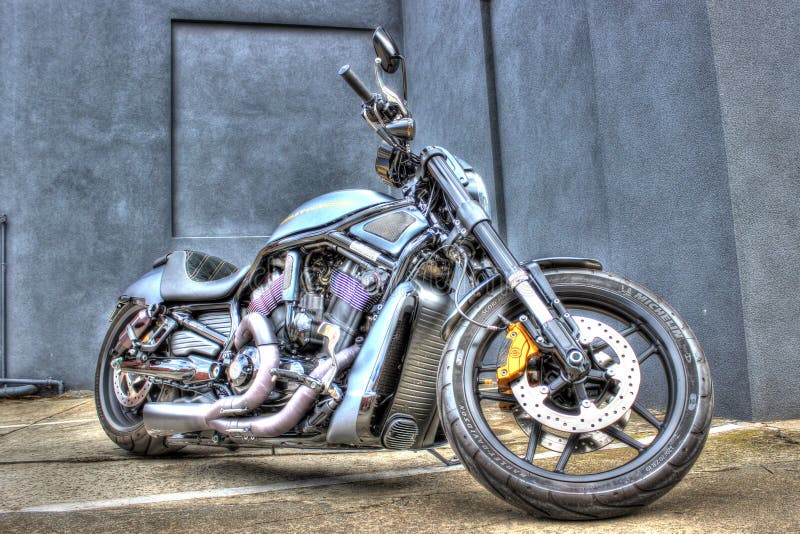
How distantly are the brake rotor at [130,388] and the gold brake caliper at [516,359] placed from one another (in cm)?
192

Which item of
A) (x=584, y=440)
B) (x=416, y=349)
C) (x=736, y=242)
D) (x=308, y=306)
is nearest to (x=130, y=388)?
(x=308, y=306)

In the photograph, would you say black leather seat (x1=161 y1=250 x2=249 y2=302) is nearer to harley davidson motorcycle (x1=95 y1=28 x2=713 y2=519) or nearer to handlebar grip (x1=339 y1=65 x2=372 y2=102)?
harley davidson motorcycle (x1=95 y1=28 x2=713 y2=519)

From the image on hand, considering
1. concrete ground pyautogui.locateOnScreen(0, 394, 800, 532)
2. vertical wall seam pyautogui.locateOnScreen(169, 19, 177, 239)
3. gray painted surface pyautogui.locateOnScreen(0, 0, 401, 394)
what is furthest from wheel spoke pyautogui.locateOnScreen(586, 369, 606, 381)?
vertical wall seam pyautogui.locateOnScreen(169, 19, 177, 239)

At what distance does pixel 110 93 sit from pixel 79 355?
2.75 m

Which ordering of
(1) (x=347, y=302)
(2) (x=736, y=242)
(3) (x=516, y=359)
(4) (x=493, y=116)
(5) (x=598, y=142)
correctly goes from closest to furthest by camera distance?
(3) (x=516, y=359) < (1) (x=347, y=302) < (2) (x=736, y=242) < (5) (x=598, y=142) < (4) (x=493, y=116)

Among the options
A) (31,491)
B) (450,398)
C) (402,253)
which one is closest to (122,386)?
(31,491)

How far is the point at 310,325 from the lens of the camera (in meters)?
2.26

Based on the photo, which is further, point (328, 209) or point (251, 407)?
point (328, 209)

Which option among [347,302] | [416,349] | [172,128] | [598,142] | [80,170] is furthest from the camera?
[172,128]

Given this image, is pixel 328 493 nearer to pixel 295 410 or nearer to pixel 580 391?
pixel 295 410

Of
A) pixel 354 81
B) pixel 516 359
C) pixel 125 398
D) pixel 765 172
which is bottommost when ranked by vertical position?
pixel 125 398

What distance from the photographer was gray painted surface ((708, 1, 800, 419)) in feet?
9.51

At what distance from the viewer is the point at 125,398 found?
3084 millimetres

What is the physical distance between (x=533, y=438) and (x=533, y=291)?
1.34 ft
